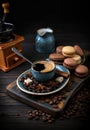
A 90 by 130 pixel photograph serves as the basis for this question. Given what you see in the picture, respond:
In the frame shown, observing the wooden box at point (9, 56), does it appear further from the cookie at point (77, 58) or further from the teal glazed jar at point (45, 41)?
the cookie at point (77, 58)

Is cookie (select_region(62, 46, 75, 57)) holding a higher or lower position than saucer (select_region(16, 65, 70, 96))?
higher

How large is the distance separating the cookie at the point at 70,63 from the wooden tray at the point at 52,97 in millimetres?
58

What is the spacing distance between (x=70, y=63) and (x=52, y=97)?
0.19 meters

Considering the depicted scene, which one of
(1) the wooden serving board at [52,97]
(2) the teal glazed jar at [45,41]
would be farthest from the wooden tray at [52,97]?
(2) the teal glazed jar at [45,41]

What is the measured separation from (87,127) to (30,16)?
110cm

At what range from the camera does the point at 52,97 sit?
3.29ft

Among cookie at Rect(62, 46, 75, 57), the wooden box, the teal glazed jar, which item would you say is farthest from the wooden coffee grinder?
cookie at Rect(62, 46, 75, 57)

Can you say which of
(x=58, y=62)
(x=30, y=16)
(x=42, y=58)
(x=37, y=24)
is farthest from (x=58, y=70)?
(x=30, y=16)

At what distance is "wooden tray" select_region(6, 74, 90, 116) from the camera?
0.95m

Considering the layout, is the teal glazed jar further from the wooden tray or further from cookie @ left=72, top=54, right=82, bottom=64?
the wooden tray

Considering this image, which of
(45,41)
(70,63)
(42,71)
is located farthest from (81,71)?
(45,41)

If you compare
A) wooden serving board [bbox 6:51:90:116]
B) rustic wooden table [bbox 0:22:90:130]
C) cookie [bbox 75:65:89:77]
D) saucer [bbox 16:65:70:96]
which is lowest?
rustic wooden table [bbox 0:22:90:130]

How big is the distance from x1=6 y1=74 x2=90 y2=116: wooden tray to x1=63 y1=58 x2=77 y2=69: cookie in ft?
0.19

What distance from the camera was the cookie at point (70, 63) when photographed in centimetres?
112
